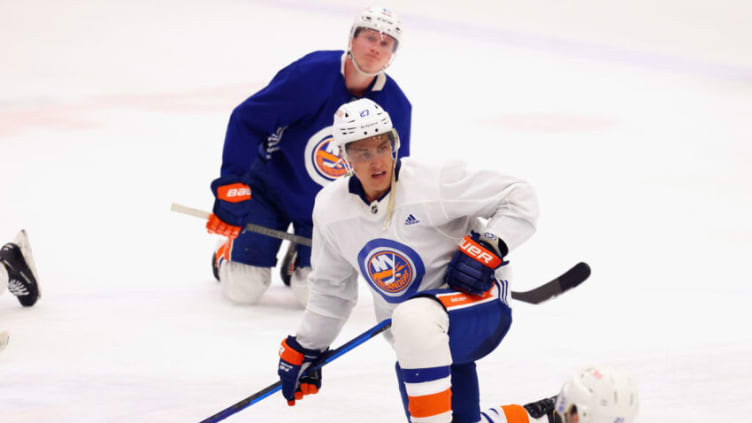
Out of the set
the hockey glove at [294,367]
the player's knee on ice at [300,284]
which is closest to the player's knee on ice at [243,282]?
the player's knee on ice at [300,284]

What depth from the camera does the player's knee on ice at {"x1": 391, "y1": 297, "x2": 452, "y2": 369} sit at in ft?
5.93

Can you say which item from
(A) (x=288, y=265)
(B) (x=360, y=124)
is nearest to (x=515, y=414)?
(B) (x=360, y=124)

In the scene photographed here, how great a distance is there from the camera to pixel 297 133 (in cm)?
332

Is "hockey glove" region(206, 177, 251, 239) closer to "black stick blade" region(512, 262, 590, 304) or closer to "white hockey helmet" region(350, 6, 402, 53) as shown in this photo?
"white hockey helmet" region(350, 6, 402, 53)

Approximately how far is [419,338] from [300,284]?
1.69m

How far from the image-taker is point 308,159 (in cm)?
332

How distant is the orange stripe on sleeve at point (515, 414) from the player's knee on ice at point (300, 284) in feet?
4.62

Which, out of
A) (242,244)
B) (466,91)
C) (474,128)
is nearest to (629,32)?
(466,91)

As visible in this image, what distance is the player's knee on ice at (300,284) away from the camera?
3436mm

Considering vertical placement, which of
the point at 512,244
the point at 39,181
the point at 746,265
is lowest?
the point at 39,181

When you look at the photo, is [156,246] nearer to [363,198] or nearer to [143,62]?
[363,198]

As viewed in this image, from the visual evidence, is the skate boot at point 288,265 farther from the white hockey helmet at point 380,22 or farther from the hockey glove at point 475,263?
the hockey glove at point 475,263

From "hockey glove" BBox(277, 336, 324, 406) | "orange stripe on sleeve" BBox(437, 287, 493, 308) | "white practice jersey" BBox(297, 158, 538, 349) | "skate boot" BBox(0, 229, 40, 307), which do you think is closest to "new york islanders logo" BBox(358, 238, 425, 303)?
"white practice jersey" BBox(297, 158, 538, 349)

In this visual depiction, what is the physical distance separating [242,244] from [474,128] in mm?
2235
